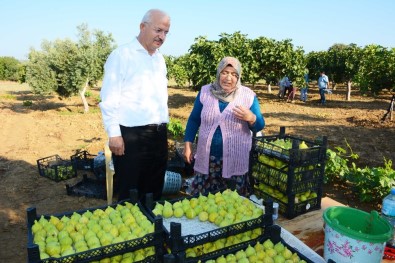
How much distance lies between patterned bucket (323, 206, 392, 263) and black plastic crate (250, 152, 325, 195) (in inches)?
23.3

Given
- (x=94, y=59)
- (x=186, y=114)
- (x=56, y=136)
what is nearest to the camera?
(x=56, y=136)

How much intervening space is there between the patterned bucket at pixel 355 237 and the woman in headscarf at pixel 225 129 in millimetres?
1315

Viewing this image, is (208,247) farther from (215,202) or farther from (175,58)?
(175,58)

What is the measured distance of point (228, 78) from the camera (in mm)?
3152

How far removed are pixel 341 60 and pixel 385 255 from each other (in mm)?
25441

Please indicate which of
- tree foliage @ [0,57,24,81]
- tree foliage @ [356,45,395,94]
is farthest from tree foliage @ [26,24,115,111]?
tree foliage @ [0,57,24,81]

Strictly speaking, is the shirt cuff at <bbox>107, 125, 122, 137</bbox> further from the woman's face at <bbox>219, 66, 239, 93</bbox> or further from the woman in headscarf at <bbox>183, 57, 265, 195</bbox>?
the woman's face at <bbox>219, 66, 239, 93</bbox>

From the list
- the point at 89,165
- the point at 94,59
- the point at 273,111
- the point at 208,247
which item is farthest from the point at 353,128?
the point at 94,59

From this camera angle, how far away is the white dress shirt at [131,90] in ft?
9.52

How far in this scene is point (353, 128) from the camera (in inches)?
534

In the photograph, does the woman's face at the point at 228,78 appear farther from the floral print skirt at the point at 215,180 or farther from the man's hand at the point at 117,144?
the man's hand at the point at 117,144

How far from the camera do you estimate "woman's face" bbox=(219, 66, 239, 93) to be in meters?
3.16

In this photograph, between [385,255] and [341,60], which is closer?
[385,255]

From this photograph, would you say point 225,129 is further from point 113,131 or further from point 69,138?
point 69,138
